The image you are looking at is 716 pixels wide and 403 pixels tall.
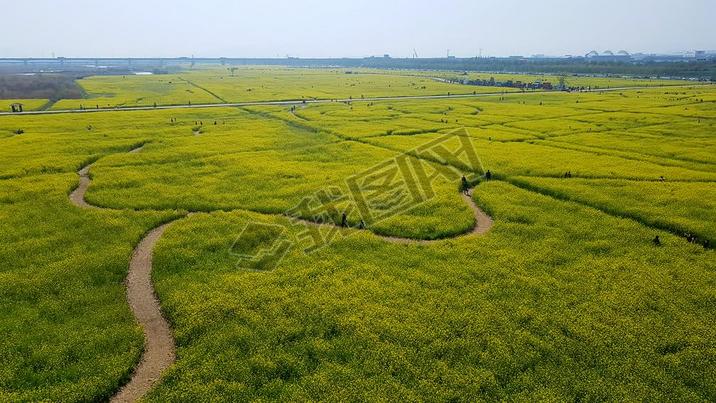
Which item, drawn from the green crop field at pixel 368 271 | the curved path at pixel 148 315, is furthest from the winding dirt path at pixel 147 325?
the green crop field at pixel 368 271

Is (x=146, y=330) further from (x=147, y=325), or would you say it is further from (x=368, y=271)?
(x=368, y=271)

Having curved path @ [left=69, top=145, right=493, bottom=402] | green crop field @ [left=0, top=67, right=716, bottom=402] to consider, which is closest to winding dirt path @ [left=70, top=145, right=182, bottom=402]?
curved path @ [left=69, top=145, right=493, bottom=402]

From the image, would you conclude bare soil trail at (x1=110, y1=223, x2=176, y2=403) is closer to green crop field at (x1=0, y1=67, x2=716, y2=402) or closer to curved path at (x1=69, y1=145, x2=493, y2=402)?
curved path at (x1=69, y1=145, x2=493, y2=402)

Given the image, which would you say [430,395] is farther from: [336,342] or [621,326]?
[621,326]

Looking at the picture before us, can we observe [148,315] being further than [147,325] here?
Yes

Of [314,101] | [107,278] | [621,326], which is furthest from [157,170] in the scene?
[314,101]

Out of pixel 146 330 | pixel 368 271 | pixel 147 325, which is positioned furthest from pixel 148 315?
pixel 368 271
